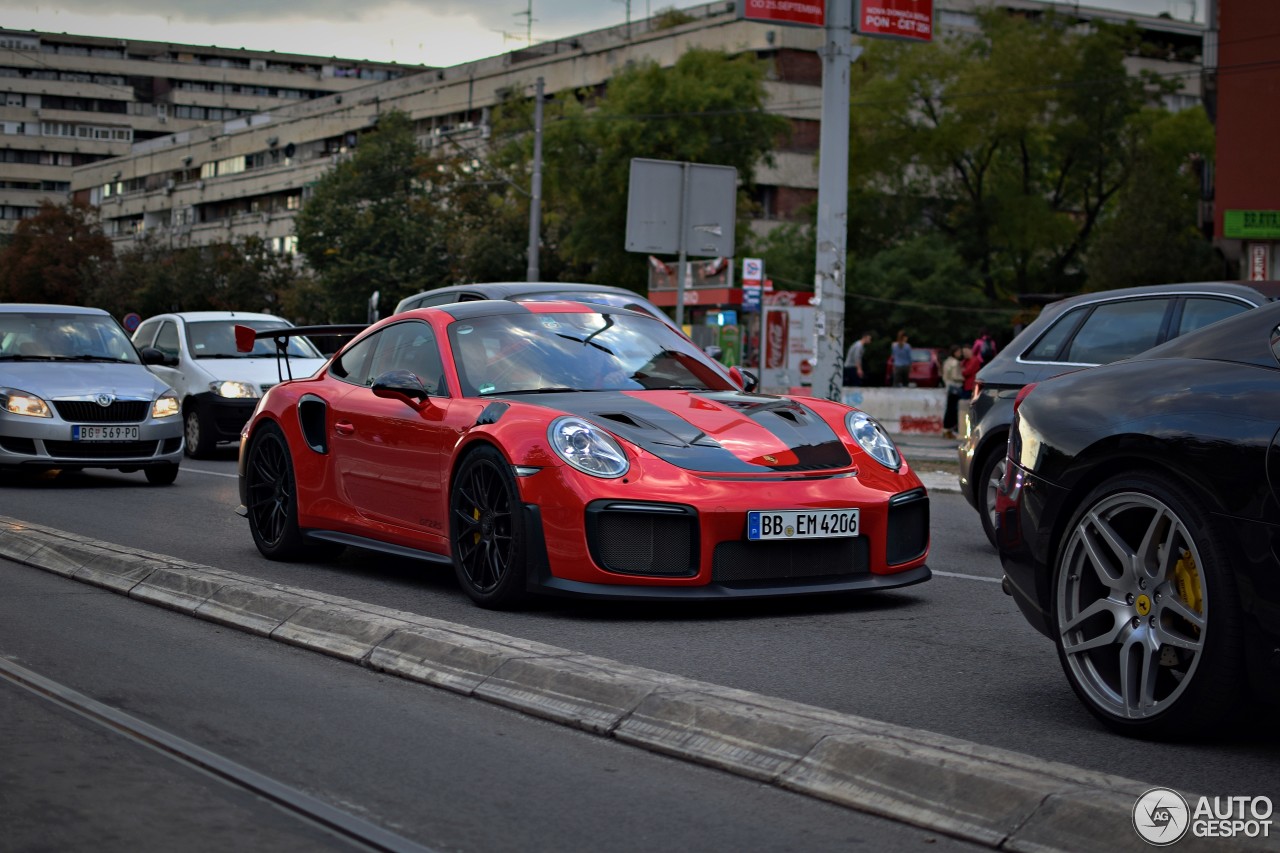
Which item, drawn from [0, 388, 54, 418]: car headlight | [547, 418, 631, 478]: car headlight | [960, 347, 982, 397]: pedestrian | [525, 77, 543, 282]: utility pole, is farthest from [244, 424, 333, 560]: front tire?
[525, 77, 543, 282]: utility pole

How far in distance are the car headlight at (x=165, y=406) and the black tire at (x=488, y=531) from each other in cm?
816

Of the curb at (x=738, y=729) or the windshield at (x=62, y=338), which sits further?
the windshield at (x=62, y=338)

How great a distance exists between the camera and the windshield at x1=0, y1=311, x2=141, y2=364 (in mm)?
15609

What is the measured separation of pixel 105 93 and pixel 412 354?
151 m

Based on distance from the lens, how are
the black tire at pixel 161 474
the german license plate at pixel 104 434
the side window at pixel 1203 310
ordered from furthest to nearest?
the black tire at pixel 161 474, the german license plate at pixel 104 434, the side window at pixel 1203 310

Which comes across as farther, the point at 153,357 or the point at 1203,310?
the point at 153,357

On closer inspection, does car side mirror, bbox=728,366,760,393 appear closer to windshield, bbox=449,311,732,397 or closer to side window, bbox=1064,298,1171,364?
windshield, bbox=449,311,732,397

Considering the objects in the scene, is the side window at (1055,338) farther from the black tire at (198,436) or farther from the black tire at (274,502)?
the black tire at (198,436)

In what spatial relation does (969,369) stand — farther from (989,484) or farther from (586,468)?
(586,468)

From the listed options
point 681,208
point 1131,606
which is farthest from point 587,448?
point 681,208

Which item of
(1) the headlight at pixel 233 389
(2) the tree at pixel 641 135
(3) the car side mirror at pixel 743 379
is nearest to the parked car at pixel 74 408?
(1) the headlight at pixel 233 389

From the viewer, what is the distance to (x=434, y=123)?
9350cm

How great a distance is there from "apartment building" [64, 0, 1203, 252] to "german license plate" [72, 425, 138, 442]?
4761 centimetres

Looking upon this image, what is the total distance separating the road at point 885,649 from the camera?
4.71 m
